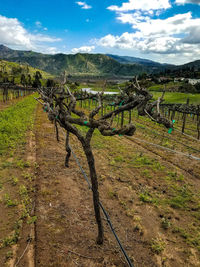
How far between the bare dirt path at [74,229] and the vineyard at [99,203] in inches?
1.1

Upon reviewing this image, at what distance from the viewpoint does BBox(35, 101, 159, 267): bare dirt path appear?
4.97 metres

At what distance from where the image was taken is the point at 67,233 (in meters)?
5.77

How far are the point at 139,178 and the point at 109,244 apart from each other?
190 inches

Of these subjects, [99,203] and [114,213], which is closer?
[99,203]

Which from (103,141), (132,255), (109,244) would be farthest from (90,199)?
(103,141)

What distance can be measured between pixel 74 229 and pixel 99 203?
120cm

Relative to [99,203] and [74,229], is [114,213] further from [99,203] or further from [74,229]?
[74,229]

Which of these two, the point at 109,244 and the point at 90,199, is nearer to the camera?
the point at 109,244

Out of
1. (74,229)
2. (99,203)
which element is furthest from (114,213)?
(74,229)

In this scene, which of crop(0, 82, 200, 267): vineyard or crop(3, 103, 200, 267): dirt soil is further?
crop(3, 103, 200, 267): dirt soil

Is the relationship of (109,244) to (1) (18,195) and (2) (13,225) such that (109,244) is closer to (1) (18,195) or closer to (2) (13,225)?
(2) (13,225)

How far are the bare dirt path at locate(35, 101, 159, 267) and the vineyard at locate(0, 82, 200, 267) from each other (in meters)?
0.03

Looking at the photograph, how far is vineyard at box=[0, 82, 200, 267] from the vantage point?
192 inches

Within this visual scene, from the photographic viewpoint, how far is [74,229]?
5.96 meters
